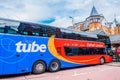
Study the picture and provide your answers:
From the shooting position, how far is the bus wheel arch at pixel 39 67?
1329cm

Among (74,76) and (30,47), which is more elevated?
(30,47)

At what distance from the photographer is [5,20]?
38.7 ft

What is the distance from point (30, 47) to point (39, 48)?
798 mm

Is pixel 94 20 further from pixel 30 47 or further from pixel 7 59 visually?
pixel 7 59

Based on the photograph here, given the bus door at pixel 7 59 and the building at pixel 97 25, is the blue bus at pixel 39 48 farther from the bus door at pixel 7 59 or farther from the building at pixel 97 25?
A: the building at pixel 97 25

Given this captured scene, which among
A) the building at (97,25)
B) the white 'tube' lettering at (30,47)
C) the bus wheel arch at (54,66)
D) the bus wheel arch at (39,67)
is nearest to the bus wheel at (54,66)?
the bus wheel arch at (54,66)

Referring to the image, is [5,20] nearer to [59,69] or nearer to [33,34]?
[33,34]

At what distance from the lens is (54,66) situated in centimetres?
1468

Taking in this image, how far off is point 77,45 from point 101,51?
4.28m

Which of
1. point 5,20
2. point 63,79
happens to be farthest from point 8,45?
point 63,79

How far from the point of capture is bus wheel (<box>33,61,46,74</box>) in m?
13.3

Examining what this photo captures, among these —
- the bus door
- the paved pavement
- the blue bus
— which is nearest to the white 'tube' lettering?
the blue bus

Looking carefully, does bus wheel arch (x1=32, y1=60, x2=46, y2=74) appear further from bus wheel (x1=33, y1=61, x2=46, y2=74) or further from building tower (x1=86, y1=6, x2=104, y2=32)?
building tower (x1=86, y1=6, x2=104, y2=32)

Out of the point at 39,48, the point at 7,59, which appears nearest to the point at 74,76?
the point at 39,48
